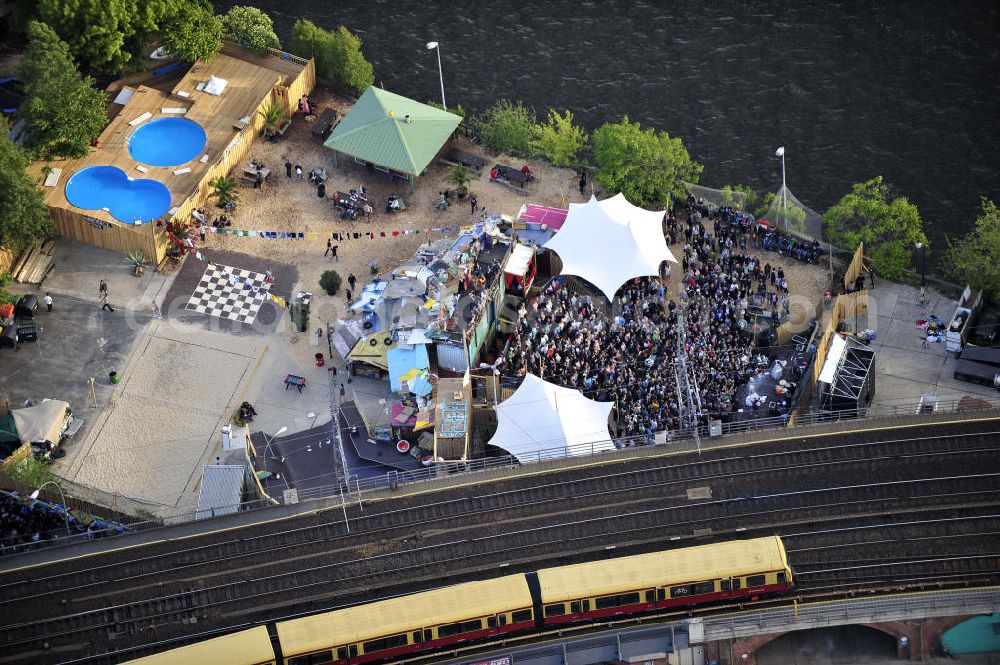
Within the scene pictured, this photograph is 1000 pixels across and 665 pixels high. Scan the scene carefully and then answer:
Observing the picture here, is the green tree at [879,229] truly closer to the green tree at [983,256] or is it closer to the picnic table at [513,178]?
the green tree at [983,256]

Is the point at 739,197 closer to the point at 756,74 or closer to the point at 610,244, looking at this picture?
the point at 610,244

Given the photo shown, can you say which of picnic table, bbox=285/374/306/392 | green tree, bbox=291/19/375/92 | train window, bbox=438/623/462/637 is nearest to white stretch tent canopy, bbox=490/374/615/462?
train window, bbox=438/623/462/637

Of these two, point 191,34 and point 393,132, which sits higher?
point 393,132

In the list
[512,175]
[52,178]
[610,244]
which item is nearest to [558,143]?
[512,175]

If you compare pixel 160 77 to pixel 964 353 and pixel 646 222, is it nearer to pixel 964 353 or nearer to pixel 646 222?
pixel 646 222

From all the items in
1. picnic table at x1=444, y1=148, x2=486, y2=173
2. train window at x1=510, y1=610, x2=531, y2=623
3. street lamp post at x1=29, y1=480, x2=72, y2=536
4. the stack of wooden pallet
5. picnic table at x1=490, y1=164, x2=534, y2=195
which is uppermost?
picnic table at x1=490, y1=164, x2=534, y2=195

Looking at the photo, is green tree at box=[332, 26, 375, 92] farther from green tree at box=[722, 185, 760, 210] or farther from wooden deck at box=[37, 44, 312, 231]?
green tree at box=[722, 185, 760, 210]

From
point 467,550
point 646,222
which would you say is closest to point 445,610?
point 467,550

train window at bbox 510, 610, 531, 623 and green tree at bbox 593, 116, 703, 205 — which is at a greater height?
green tree at bbox 593, 116, 703, 205
